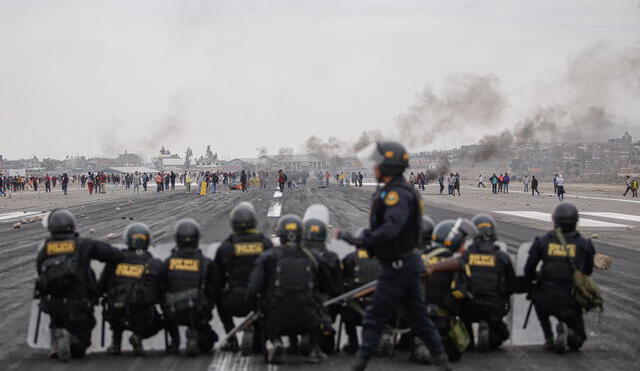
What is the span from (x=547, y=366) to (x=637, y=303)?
390 cm

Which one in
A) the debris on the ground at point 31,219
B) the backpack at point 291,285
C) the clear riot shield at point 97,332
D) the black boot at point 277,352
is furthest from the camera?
the debris on the ground at point 31,219

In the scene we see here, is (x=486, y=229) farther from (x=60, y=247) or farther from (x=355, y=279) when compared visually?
(x=60, y=247)

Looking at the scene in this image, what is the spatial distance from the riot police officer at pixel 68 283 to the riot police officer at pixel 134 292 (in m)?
0.14

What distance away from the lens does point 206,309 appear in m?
6.13

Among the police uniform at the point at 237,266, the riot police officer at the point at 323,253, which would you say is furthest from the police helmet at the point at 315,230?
the police uniform at the point at 237,266

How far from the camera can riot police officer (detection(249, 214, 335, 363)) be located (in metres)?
5.71

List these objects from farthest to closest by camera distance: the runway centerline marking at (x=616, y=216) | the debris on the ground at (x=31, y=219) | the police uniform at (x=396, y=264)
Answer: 1. the runway centerline marking at (x=616, y=216)
2. the debris on the ground at (x=31, y=219)
3. the police uniform at (x=396, y=264)

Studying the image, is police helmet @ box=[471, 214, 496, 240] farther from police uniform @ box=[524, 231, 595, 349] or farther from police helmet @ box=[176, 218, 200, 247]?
police helmet @ box=[176, 218, 200, 247]

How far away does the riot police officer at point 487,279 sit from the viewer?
20.0ft

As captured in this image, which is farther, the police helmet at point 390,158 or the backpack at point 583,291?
the backpack at point 583,291

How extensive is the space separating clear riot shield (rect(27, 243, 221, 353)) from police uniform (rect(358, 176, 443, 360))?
2249mm

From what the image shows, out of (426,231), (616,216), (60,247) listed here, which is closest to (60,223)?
(60,247)

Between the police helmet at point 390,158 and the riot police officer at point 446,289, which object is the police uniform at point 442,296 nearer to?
the riot police officer at point 446,289

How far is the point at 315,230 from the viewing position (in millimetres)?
6188
